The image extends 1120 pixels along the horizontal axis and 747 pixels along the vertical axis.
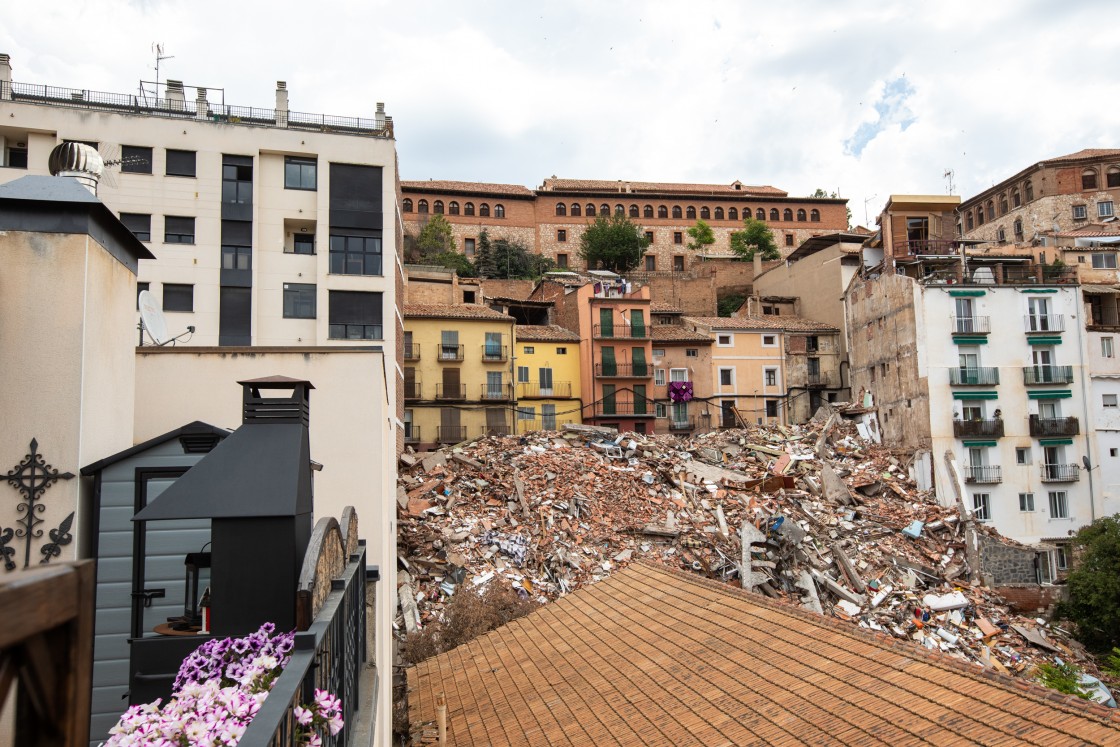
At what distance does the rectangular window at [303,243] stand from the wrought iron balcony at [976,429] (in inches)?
1226

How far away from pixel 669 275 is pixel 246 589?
208ft

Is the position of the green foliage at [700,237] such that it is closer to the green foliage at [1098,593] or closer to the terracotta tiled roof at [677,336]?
the terracotta tiled roof at [677,336]

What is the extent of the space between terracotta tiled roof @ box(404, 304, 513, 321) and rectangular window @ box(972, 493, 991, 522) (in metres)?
25.9

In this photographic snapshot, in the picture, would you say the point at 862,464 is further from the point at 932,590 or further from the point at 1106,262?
the point at 1106,262

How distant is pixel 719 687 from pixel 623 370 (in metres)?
40.3

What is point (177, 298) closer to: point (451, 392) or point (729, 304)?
point (451, 392)

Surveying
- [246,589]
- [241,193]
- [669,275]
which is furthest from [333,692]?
[669,275]

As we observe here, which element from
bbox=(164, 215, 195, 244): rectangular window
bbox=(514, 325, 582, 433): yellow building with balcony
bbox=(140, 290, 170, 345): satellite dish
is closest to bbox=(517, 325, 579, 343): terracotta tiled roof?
bbox=(514, 325, 582, 433): yellow building with balcony

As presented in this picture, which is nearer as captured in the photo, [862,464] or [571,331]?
[862,464]

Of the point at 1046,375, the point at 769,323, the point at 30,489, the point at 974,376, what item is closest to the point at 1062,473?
the point at 1046,375

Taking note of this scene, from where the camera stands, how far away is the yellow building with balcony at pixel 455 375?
144ft

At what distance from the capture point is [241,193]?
31750mm

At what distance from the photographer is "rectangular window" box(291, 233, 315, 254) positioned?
108 ft

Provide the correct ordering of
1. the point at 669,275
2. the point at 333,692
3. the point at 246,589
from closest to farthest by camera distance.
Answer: the point at 333,692 < the point at 246,589 < the point at 669,275
